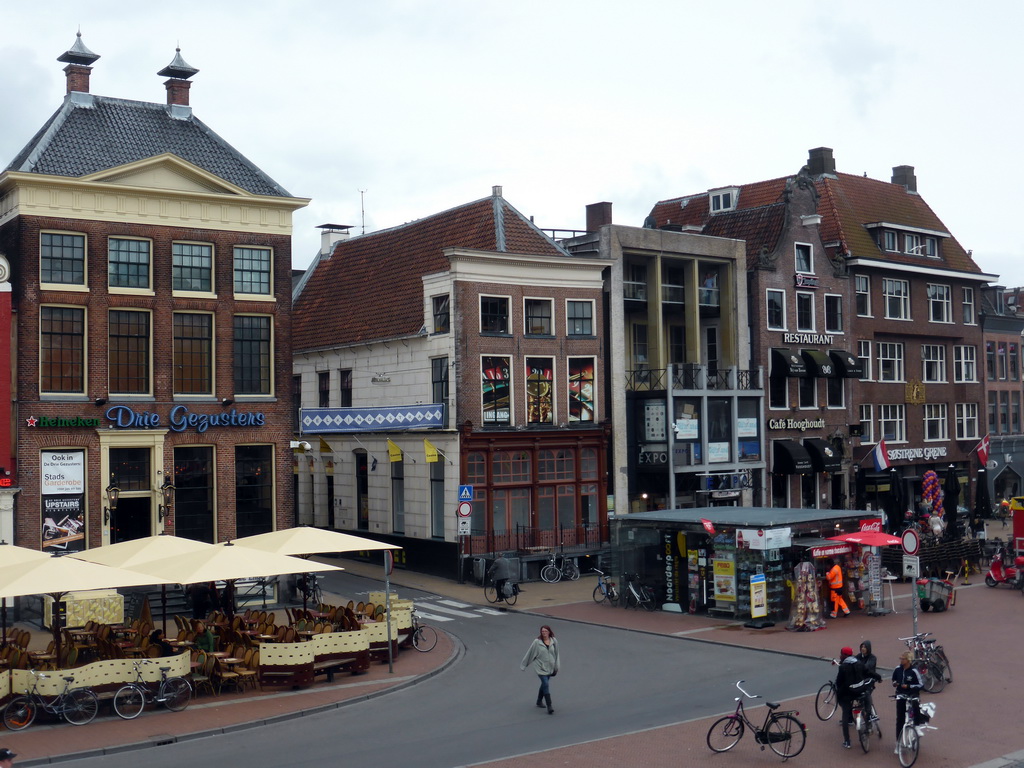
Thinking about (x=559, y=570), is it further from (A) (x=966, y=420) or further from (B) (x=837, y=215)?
(A) (x=966, y=420)

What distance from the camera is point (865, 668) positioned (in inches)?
698

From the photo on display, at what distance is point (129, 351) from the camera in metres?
33.2

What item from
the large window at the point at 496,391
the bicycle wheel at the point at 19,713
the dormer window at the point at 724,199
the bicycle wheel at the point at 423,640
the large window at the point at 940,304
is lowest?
the bicycle wheel at the point at 423,640

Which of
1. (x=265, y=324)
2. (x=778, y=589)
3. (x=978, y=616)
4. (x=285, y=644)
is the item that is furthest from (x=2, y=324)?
(x=978, y=616)

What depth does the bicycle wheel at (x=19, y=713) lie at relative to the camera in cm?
1972

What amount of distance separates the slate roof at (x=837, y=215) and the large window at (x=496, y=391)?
1487cm

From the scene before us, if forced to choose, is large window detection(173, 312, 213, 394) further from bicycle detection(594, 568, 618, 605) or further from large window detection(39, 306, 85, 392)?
bicycle detection(594, 568, 618, 605)

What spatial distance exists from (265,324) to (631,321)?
57.9 ft

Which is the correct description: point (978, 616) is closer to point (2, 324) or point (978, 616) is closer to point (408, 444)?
point (408, 444)

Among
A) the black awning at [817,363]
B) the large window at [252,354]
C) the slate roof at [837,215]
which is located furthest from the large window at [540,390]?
the black awning at [817,363]

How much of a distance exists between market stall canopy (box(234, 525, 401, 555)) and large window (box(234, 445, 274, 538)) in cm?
768

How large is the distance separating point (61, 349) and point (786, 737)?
2334cm

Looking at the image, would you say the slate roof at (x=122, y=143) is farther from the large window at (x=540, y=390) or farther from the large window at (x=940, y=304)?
the large window at (x=940, y=304)

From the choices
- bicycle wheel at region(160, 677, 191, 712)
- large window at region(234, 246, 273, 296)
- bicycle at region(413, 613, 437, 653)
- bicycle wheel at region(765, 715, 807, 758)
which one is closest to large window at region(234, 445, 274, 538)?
large window at region(234, 246, 273, 296)
